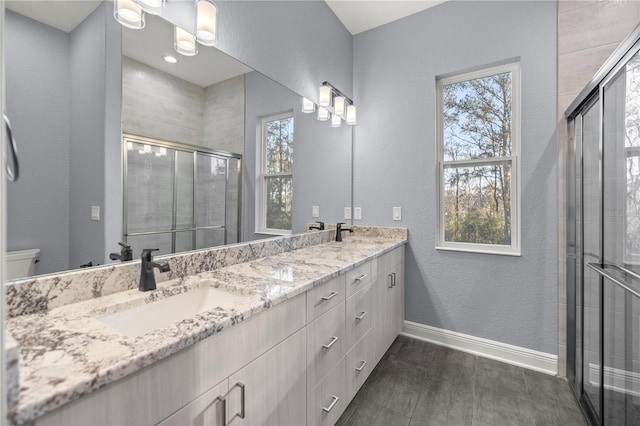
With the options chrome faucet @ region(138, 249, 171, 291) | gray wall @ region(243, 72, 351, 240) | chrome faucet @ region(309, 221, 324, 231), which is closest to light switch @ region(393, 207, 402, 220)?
gray wall @ region(243, 72, 351, 240)

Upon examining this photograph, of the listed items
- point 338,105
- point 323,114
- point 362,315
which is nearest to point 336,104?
point 338,105

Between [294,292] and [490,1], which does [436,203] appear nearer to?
[490,1]

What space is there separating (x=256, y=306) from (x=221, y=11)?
5.22 ft

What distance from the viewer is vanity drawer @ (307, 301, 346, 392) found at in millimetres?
1293

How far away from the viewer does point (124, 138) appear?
1.21 metres

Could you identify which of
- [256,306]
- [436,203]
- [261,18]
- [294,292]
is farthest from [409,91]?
[256,306]

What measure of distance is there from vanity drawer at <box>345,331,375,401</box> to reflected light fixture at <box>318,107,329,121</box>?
5.70 feet

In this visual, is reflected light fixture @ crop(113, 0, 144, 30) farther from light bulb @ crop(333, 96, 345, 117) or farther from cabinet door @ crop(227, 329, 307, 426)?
light bulb @ crop(333, 96, 345, 117)

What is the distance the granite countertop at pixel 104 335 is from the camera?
55cm

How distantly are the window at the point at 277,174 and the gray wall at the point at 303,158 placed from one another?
0.06 m

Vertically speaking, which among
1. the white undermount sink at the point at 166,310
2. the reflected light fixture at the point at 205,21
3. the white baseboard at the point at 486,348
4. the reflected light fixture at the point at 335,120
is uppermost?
the reflected light fixture at the point at 205,21

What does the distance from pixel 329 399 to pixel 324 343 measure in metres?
0.31

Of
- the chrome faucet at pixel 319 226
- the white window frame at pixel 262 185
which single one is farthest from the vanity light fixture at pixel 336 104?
the chrome faucet at pixel 319 226

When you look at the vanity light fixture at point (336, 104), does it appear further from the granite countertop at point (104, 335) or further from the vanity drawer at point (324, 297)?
the granite countertop at point (104, 335)
